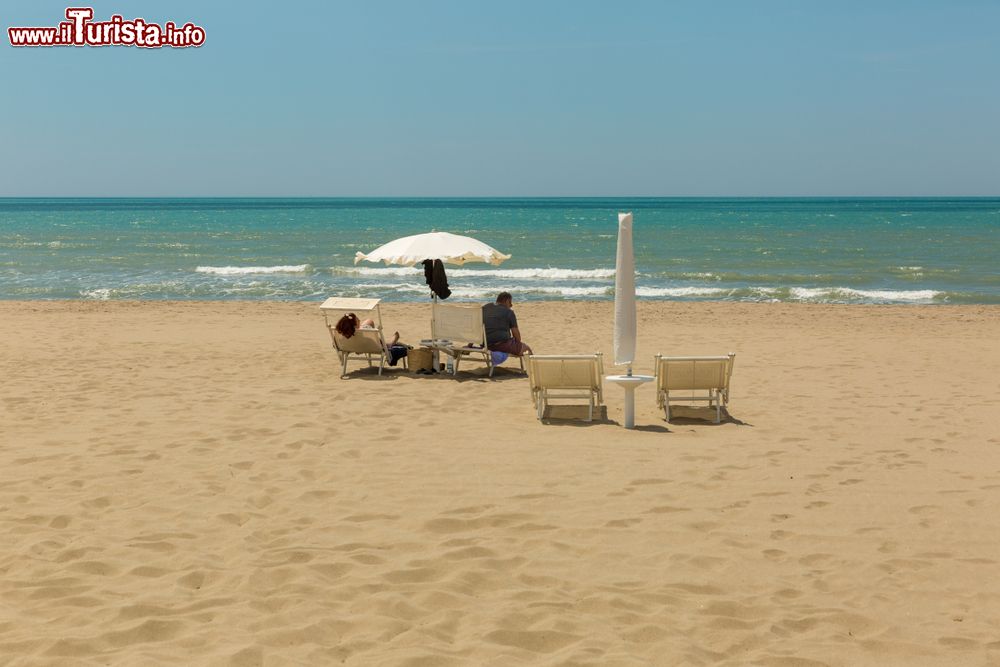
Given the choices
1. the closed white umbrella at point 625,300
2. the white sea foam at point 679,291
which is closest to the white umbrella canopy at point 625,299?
the closed white umbrella at point 625,300

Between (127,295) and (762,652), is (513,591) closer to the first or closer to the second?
(762,652)

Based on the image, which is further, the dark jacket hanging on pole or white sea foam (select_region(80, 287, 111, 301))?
white sea foam (select_region(80, 287, 111, 301))

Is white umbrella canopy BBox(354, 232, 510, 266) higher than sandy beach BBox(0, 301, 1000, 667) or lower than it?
higher

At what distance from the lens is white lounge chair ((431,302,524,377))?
1025cm

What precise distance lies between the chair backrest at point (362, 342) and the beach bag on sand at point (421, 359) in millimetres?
373

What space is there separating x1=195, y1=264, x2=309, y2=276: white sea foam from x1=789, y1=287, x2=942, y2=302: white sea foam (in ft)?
49.1

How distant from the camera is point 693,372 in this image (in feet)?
26.4

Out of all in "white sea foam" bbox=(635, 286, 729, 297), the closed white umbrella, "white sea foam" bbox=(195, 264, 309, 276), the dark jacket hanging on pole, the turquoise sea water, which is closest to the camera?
the closed white umbrella

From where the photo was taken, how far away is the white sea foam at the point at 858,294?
21.5 metres

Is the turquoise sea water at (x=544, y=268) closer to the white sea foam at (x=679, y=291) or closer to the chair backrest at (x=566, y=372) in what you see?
the white sea foam at (x=679, y=291)

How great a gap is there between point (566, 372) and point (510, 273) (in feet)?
67.2

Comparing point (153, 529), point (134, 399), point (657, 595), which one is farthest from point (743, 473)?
point (134, 399)

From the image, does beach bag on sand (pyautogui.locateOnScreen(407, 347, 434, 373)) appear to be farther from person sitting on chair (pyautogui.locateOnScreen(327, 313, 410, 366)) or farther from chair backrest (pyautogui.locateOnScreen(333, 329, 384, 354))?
chair backrest (pyautogui.locateOnScreen(333, 329, 384, 354))

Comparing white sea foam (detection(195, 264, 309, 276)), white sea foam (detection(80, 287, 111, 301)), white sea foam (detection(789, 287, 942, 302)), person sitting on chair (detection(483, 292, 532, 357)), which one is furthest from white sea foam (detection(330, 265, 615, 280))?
person sitting on chair (detection(483, 292, 532, 357))
